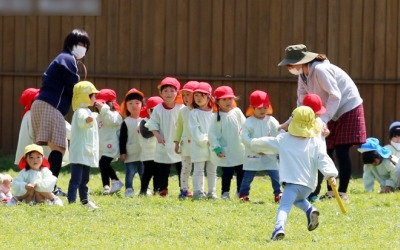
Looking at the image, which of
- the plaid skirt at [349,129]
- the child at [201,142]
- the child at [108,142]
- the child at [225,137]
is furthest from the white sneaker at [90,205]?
the plaid skirt at [349,129]

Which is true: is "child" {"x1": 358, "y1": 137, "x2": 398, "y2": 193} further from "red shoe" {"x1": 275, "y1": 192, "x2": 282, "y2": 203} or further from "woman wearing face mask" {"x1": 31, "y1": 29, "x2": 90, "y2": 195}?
"woman wearing face mask" {"x1": 31, "y1": 29, "x2": 90, "y2": 195}

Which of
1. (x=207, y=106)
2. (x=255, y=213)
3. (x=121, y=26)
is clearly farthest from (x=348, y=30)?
(x=255, y=213)

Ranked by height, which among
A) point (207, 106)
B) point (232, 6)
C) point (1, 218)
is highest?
point (232, 6)

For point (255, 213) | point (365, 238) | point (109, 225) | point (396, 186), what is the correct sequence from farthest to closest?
point (396, 186)
point (255, 213)
point (109, 225)
point (365, 238)

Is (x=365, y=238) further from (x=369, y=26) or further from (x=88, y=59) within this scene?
(x=88, y=59)

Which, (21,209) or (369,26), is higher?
(369,26)

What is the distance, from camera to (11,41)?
19891 millimetres

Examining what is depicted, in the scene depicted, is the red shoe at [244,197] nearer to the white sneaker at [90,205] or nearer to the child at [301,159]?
the white sneaker at [90,205]

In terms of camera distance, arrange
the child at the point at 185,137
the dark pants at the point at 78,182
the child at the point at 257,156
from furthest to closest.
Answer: the child at the point at 185,137 → the child at the point at 257,156 → the dark pants at the point at 78,182

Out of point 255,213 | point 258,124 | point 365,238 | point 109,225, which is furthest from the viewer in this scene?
point 258,124

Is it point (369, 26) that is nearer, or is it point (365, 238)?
point (365, 238)

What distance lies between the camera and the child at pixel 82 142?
43.3 feet

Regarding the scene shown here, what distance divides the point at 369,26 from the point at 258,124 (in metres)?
5.11

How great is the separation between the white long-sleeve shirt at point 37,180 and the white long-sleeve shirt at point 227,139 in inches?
77.5
